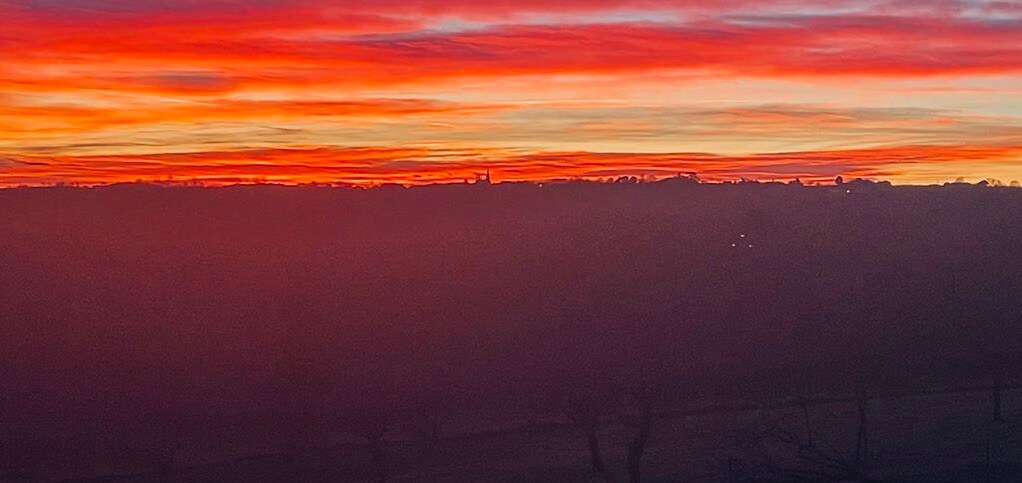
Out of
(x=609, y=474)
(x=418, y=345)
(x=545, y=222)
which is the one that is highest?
(x=545, y=222)

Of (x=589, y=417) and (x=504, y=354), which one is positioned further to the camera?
(x=504, y=354)

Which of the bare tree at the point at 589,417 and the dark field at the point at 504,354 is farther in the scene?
the dark field at the point at 504,354

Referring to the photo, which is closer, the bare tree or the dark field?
the bare tree

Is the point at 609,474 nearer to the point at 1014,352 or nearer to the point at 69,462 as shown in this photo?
the point at 69,462

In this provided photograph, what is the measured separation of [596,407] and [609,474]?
1884mm

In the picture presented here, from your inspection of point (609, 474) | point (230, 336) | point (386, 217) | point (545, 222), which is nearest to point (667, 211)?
point (545, 222)

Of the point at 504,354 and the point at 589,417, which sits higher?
the point at 504,354

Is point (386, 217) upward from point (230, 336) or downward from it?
upward

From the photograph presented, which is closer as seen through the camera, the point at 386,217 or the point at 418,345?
the point at 418,345

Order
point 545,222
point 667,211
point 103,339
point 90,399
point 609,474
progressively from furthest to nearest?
point 667,211 → point 545,222 → point 103,339 → point 90,399 → point 609,474

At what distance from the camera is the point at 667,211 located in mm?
87938

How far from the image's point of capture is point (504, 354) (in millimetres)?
45312

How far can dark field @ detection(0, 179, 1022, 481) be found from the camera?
122 feet

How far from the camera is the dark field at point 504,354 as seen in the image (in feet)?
122
